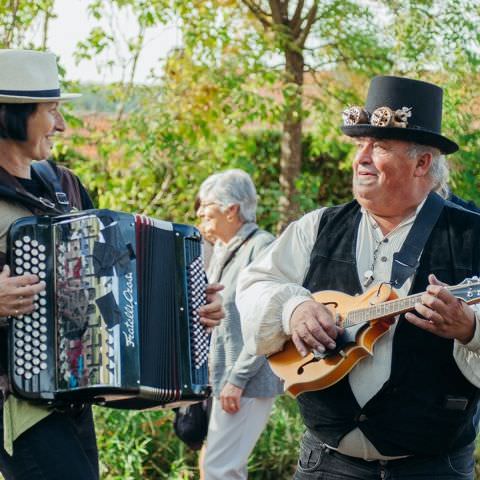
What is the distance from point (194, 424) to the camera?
20.1ft

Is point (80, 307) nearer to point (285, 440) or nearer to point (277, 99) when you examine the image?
point (285, 440)

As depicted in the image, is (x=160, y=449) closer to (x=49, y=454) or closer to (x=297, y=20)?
(x=49, y=454)

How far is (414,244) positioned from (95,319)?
117 centimetres

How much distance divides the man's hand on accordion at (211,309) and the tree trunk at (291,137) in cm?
466

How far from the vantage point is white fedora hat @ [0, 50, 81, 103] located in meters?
3.86

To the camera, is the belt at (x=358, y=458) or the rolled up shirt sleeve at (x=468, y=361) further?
the belt at (x=358, y=458)

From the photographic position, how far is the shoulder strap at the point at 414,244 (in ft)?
12.7

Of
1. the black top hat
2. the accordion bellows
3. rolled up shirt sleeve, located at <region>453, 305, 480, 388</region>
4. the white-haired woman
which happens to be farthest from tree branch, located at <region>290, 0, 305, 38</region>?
rolled up shirt sleeve, located at <region>453, 305, 480, 388</region>

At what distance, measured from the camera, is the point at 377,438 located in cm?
377

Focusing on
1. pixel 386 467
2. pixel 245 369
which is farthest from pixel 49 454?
pixel 245 369

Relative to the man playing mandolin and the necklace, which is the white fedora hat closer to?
the man playing mandolin

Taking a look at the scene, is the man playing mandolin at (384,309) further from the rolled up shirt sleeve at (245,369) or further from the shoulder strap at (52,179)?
the rolled up shirt sleeve at (245,369)

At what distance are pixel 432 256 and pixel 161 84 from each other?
218 inches

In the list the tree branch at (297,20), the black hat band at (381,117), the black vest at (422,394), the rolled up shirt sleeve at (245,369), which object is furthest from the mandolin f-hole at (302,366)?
the tree branch at (297,20)
